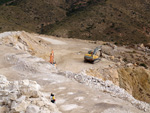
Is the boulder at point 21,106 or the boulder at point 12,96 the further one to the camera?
the boulder at point 12,96

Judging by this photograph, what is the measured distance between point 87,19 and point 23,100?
48.8 m

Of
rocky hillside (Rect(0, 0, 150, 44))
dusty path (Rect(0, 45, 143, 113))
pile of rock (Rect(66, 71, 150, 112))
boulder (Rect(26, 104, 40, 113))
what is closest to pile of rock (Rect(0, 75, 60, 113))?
boulder (Rect(26, 104, 40, 113))

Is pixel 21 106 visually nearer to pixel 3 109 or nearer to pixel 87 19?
pixel 3 109

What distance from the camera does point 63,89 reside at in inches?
282

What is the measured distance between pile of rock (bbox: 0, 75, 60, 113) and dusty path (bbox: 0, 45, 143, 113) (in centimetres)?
111

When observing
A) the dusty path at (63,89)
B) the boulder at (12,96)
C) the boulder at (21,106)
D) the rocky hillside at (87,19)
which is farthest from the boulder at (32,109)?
the rocky hillside at (87,19)

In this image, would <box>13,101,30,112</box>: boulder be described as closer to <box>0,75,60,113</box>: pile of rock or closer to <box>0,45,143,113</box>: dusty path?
<box>0,75,60,113</box>: pile of rock

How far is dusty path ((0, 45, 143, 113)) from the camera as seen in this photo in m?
5.61

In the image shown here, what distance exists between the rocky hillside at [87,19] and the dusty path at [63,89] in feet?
→ 101

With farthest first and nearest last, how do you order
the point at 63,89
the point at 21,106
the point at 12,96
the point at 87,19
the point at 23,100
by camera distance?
1. the point at 87,19
2. the point at 63,89
3. the point at 12,96
4. the point at 23,100
5. the point at 21,106

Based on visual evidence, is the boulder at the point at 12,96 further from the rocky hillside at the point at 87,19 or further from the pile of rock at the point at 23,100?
the rocky hillside at the point at 87,19

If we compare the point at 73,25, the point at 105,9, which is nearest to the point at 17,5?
the point at 73,25

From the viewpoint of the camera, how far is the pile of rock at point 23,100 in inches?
168

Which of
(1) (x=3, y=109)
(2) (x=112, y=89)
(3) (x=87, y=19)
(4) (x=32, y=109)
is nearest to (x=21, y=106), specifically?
(4) (x=32, y=109)
